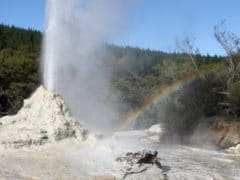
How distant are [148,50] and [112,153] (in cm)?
4066

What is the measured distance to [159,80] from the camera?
1388 inches

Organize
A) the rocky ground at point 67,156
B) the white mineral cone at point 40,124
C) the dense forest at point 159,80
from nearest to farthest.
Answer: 1. the rocky ground at point 67,156
2. the white mineral cone at point 40,124
3. the dense forest at point 159,80

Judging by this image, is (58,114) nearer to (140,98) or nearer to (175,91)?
(175,91)

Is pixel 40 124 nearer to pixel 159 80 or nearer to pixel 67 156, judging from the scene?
pixel 67 156

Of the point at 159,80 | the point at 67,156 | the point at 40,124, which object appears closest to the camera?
the point at 67,156

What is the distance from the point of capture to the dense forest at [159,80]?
20.4 meters

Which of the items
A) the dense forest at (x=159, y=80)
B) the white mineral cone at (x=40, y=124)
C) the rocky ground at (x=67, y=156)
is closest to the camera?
the rocky ground at (x=67, y=156)

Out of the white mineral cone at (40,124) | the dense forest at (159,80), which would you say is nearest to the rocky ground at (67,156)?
the white mineral cone at (40,124)

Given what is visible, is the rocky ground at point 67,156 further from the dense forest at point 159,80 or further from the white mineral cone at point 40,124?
the dense forest at point 159,80

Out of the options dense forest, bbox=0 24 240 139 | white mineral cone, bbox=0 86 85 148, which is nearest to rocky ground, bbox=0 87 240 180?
white mineral cone, bbox=0 86 85 148

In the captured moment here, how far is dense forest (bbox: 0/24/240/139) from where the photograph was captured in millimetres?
20406

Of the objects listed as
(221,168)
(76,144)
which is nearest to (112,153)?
(76,144)

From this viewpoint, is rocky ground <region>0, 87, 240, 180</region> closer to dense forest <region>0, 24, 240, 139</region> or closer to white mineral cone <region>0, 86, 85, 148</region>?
white mineral cone <region>0, 86, 85, 148</region>

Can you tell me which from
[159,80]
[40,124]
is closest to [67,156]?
[40,124]
